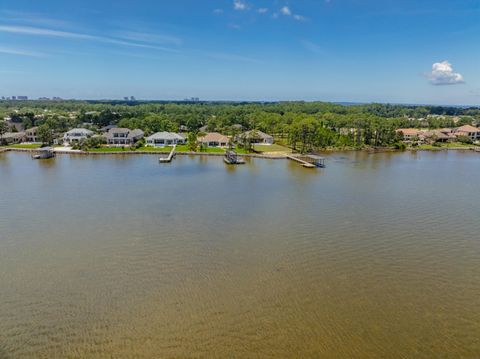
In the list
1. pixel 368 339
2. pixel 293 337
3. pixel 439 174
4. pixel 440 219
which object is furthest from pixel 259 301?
pixel 439 174

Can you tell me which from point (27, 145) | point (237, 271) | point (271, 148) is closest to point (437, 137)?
point (271, 148)

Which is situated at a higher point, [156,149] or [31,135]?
[31,135]

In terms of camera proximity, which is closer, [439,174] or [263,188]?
[263,188]

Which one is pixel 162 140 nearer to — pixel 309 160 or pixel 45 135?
pixel 45 135

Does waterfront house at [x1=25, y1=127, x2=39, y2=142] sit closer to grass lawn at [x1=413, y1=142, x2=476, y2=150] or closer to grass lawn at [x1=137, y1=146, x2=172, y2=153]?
grass lawn at [x1=137, y1=146, x2=172, y2=153]

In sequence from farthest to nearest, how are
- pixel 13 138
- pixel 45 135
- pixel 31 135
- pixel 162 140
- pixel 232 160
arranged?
pixel 31 135
pixel 13 138
pixel 162 140
pixel 45 135
pixel 232 160

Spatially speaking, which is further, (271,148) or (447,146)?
(447,146)

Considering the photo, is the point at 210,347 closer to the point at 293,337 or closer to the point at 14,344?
the point at 293,337

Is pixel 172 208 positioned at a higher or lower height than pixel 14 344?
higher
